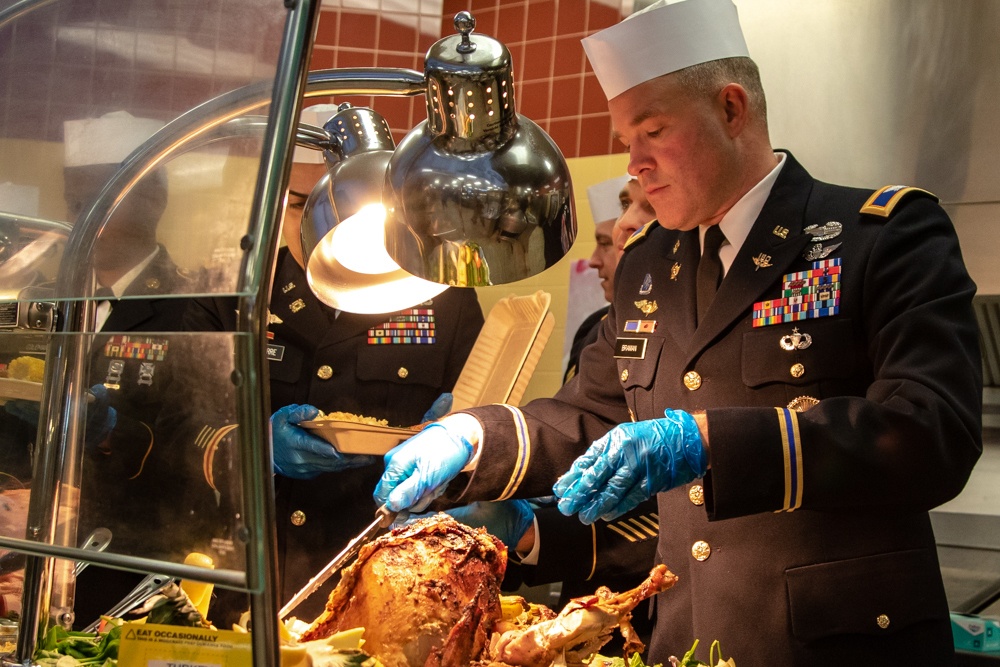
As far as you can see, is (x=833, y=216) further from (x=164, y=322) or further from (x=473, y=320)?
(x=164, y=322)

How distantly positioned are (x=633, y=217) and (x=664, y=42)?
2.73 ft

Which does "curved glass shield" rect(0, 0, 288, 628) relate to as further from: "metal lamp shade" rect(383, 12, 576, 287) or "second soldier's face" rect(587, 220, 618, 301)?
"second soldier's face" rect(587, 220, 618, 301)

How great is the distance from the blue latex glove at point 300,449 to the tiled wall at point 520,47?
5.19 feet

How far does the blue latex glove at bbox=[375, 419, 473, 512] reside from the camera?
165 cm

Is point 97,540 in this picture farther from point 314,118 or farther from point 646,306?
point 314,118

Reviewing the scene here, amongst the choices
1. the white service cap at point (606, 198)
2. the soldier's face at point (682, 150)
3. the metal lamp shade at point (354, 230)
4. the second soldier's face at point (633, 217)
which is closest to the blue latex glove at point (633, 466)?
the metal lamp shade at point (354, 230)

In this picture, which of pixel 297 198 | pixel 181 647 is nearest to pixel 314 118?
pixel 297 198

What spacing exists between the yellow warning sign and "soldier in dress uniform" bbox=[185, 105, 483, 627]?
4.73 ft

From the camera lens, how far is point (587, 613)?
1445 millimetres

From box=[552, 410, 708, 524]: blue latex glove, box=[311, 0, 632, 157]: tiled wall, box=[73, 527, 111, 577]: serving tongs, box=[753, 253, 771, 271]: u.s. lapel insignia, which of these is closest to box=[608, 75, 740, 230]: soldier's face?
box=[753, 253, 771, 271]: u.s. lapel insignia

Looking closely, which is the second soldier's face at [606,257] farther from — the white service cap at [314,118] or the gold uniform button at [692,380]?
the gold uniform button at [692,380]

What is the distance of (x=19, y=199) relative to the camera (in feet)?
3.62

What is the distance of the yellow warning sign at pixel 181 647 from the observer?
2.92ft

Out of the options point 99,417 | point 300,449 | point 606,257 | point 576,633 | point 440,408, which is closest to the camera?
point 99,417
